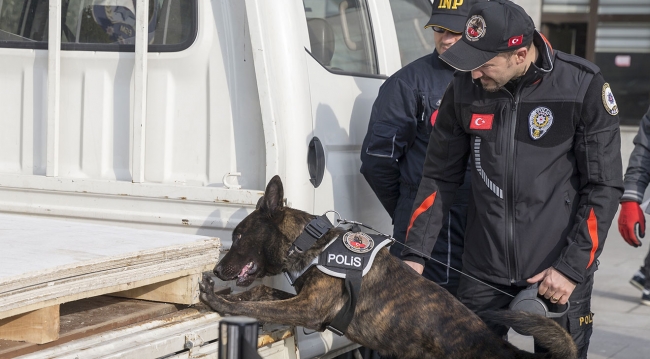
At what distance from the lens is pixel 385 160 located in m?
3.43

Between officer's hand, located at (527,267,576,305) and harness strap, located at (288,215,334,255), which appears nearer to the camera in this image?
officer's hand, located at (527,267,576,305)

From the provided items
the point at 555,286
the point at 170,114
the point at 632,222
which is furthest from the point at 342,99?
the point at 632,222

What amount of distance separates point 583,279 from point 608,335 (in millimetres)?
3055

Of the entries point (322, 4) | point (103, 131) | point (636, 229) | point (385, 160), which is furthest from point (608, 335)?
point (103, 131)

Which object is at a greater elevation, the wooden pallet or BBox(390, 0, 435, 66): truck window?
BBox(390, 0, 435, 66): truck window

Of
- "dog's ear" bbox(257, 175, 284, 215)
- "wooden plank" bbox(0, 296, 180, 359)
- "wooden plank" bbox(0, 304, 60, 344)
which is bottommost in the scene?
"wooden plank" bbox(0, 296, 180, 359)

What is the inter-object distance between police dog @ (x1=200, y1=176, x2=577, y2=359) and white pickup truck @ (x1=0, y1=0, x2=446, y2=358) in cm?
12

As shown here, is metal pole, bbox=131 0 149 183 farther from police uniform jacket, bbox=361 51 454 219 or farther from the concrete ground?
the concrete ground

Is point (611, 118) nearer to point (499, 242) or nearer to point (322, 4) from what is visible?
point (499, 242)

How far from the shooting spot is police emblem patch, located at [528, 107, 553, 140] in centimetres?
277

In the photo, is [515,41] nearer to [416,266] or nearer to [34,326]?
[416,266]

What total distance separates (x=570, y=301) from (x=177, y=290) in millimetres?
1412

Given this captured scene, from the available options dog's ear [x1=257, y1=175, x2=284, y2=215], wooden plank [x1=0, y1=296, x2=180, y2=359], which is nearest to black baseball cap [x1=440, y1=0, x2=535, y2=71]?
dog's ear [x1=257, y1=175, x2=284, y2=215]

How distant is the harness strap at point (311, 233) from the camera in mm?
2889
